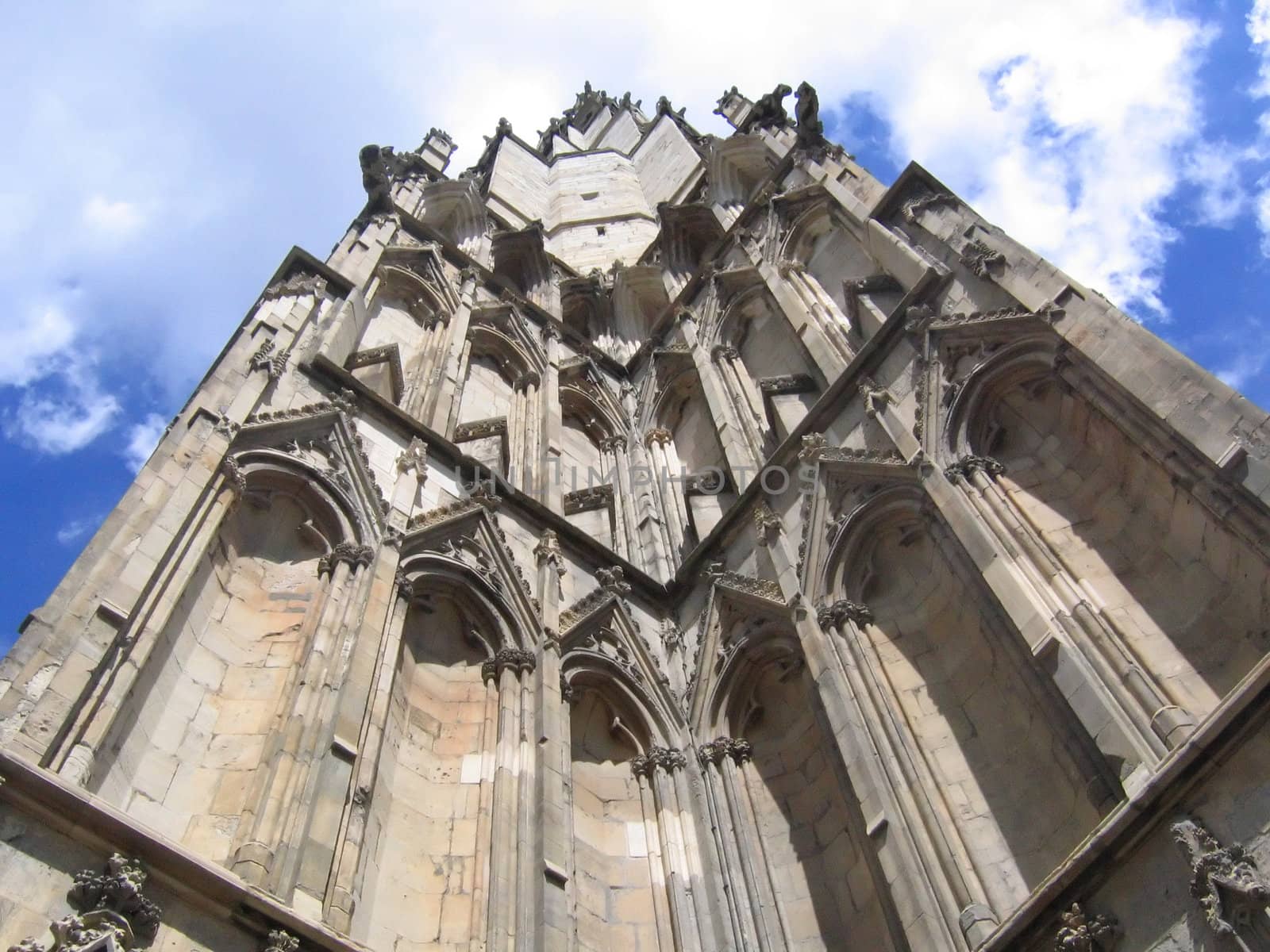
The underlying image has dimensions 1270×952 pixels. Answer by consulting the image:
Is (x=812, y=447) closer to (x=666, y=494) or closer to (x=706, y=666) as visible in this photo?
(x=706, y=666)

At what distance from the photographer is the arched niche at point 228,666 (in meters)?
7.72

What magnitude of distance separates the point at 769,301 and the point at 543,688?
10136 millimetres

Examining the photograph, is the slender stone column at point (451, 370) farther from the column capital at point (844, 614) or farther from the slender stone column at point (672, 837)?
the column capital at point (844, 614)

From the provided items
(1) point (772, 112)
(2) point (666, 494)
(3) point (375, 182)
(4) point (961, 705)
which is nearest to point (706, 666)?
(4) point (961, 705)

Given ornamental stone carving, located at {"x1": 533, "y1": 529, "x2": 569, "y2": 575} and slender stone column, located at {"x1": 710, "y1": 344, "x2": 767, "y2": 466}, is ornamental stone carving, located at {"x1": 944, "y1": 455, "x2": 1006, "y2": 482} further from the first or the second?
slender stone column, located at {"x1": 710, "y1": 344, "x2": 767, "y2": 466}

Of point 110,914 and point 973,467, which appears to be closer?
point 110,914

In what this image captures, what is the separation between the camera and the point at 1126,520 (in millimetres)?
9633

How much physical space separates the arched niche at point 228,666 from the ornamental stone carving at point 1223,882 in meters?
5.76

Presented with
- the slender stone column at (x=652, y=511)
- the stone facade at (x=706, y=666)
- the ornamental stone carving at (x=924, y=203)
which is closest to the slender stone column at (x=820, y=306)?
the stone facade at (x=706, y=666)

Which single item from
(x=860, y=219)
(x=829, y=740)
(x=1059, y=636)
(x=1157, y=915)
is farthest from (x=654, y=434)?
(x=1157, y=915)

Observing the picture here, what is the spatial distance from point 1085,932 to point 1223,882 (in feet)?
3.20

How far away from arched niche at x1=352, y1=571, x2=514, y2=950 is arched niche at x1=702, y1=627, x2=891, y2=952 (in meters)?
2.25

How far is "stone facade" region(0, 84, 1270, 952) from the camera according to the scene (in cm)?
700

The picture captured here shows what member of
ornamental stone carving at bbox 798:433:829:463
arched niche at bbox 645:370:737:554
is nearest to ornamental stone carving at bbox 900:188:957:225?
ornamental stone carving at bbox 798:433:829:463
